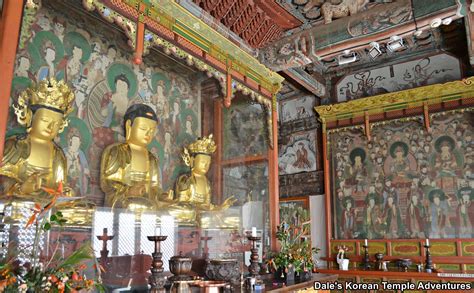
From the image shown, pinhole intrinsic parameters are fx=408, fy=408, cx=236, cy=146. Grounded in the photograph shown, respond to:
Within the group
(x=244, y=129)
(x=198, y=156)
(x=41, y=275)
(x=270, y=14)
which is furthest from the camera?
(x=270, y=14)

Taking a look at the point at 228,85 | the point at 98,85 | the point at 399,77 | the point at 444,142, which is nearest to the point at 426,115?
the point at 444,142

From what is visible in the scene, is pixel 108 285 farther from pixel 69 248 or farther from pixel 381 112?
pixel 381 112

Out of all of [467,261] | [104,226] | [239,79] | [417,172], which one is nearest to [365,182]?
[417,172]

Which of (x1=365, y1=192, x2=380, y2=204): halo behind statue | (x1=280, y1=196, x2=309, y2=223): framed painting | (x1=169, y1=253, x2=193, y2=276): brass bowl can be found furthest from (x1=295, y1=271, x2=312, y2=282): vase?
(x1=280, y1=196, x2=309, y2=223): framed painting

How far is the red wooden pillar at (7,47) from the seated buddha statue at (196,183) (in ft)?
7.78

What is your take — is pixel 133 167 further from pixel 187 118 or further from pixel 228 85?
pixel 228 85

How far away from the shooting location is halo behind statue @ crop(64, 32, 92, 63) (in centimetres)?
384

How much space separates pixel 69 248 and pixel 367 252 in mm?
5131

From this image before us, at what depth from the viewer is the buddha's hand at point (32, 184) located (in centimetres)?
322

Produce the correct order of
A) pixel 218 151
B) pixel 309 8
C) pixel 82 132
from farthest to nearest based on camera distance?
pixel 309 8 < pixel 218 151 < pixel 82 132

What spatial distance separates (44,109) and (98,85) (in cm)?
78

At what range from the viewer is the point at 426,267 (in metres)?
6.33

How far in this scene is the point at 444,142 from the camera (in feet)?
21.9

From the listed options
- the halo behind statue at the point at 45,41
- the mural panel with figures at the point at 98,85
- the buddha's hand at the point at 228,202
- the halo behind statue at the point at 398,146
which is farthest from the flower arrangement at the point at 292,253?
the halo behind statue at the point at 45,41
